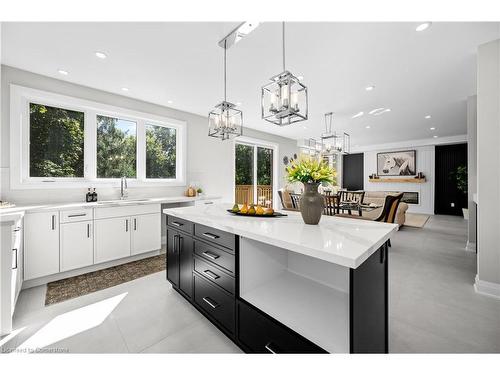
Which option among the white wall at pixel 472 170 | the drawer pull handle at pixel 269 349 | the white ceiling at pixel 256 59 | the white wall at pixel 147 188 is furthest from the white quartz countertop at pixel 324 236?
the white wall at pixel 472 170

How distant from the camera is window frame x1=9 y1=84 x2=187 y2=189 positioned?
8.94ft

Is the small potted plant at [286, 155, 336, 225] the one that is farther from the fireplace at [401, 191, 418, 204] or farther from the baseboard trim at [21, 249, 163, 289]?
the fireplace at [401, 191, 418, 204]

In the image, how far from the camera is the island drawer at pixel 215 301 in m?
1.51

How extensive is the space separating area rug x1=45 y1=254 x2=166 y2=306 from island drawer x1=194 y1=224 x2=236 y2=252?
1.51 metres

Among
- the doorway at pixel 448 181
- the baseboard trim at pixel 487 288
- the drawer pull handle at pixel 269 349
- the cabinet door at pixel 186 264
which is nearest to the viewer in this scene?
the drawer pull handle at pixel 269 349

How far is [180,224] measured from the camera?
2.12 m

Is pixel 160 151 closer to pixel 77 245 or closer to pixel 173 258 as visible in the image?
pixel 77 245

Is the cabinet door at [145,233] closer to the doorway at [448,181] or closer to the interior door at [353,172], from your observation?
the interior door at [353,172]

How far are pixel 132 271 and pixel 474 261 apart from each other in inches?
190

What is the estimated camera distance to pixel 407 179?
26.7 ft
